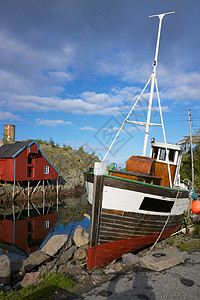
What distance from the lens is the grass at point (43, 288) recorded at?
21.5 feet

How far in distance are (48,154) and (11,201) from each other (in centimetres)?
2187

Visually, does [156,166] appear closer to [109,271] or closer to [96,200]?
[96,200]

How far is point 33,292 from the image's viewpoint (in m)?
6.73

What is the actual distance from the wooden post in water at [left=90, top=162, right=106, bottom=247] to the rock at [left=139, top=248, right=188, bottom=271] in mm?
2214

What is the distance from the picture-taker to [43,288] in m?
6.95

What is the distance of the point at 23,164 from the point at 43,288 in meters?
28.2

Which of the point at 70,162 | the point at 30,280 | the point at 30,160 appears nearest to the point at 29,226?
the point at 30,280

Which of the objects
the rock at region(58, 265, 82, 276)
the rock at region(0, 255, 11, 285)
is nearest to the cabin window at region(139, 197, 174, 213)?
the rock at region(58, 265, 82, 276)

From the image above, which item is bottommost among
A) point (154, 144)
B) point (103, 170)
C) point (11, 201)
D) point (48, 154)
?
point (11, 201)

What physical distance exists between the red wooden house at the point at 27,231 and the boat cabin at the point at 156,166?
9123 mm

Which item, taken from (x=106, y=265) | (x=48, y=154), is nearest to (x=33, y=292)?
(x=106, y=265)

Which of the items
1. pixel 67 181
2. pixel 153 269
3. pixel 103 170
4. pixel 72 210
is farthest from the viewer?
pixel 67 181

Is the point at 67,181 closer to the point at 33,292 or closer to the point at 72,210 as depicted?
the point at 72,210

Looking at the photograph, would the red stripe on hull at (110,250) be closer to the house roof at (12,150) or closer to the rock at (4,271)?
the rock at (4,271)
